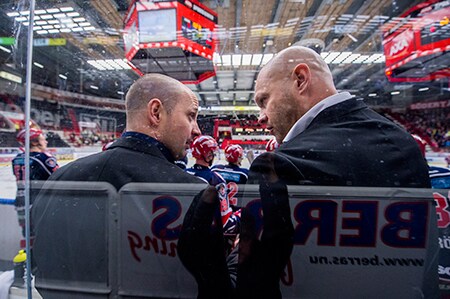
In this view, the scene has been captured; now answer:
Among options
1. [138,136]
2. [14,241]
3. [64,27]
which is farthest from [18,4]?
[14,241]

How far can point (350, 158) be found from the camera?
52cm

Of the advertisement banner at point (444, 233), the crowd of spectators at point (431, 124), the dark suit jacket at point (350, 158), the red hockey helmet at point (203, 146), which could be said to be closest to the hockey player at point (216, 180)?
the red hockey helmet at point (203, 146)

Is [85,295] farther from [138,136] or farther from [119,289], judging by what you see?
[138,136]

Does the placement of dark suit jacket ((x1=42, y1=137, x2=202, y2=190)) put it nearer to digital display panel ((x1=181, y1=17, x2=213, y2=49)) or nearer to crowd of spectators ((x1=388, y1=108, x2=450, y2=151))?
digital display panel ((x1=181, y1=17, x2=213, y2=49))

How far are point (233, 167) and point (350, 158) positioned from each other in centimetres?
29

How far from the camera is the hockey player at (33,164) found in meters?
0.71

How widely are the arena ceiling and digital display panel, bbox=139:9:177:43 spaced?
0.24ft

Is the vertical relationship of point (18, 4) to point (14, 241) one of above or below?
above

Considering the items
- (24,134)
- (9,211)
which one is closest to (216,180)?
(24,134)

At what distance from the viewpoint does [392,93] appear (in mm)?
817

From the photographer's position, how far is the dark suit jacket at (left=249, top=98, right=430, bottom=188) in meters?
0.51

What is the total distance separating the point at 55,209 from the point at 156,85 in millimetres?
433

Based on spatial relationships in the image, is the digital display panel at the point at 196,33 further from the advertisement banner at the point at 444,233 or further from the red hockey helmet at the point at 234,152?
the advertisement banner at the point at 444,233

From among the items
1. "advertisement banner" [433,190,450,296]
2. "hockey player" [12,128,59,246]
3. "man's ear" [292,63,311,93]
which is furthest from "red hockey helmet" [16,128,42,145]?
"advertisement banner" [433,190,450,296]
